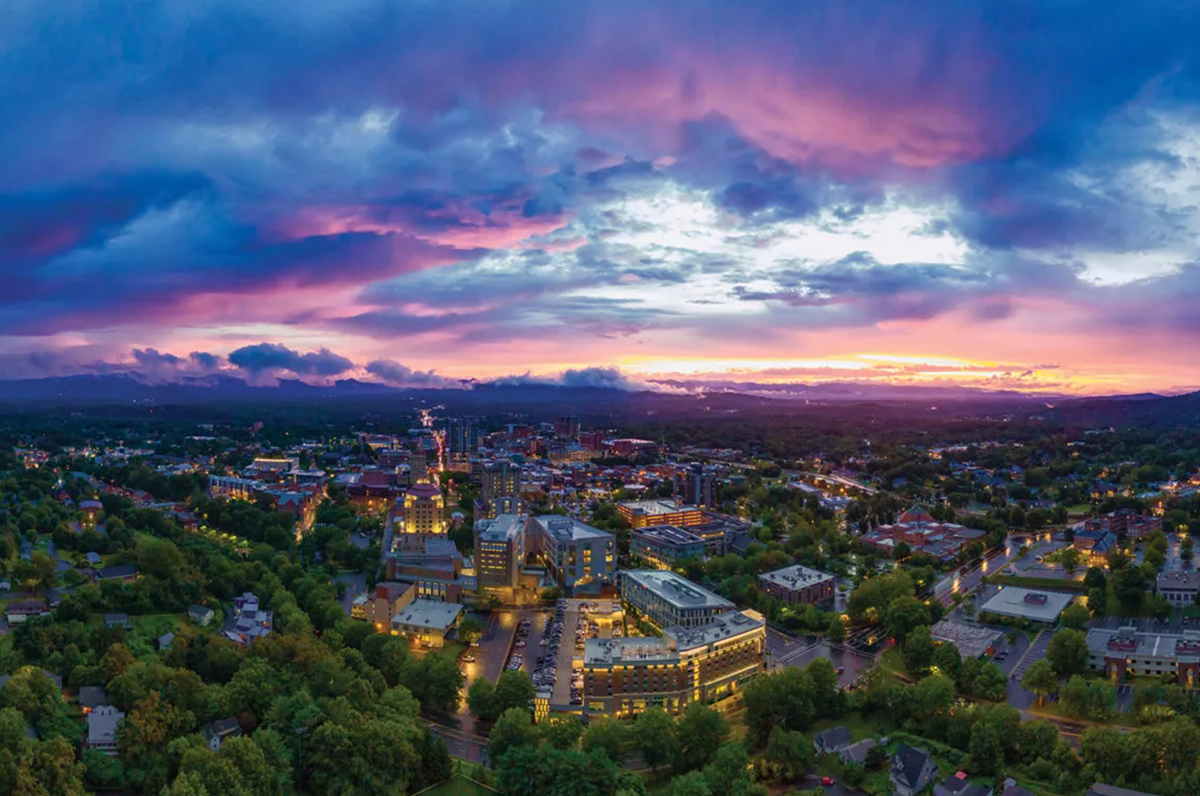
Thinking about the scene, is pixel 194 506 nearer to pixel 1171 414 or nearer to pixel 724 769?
pixel 724 769

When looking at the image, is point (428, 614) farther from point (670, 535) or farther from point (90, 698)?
point (670, 535)

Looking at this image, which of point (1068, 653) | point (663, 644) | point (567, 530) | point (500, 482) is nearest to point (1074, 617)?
point (1068, 653)

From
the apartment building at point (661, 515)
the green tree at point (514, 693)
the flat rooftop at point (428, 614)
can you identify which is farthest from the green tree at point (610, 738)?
the apartment building at point (661, 515)

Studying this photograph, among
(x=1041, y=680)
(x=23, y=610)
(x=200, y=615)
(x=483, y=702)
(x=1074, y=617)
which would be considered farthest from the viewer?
(x=200, y=615)

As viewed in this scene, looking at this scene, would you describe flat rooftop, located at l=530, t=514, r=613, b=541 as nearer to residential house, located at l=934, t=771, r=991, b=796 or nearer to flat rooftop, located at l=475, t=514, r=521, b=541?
flat rooftop, located at l=475, t=514, r=521, b=541

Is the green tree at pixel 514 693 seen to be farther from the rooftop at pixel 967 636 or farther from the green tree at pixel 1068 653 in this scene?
the green tree at pixel 1068 653
